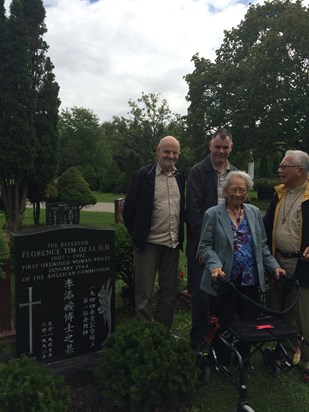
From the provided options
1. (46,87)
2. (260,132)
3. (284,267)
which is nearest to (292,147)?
(260,132)

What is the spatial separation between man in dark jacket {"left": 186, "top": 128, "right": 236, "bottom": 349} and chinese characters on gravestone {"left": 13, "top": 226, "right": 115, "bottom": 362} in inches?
31.8

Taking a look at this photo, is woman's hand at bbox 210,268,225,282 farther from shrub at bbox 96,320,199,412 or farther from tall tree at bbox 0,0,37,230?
tall tree at bbox 0,0,37,230

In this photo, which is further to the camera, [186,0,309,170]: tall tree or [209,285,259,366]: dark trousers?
[186,0,309,170]: tall tree

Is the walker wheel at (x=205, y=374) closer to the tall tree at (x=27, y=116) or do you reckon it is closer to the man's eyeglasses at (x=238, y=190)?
the man's eyeglasses at (x=238, y=190)

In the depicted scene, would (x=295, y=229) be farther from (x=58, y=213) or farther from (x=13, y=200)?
(x=13, y=200)

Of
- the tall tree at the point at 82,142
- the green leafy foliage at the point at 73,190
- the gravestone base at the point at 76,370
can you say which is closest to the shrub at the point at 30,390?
the gravestone base at the point at 76,370

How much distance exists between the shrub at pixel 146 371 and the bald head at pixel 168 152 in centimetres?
156

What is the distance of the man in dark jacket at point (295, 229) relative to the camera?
11.0 feet

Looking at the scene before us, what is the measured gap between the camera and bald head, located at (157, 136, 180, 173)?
141 inches

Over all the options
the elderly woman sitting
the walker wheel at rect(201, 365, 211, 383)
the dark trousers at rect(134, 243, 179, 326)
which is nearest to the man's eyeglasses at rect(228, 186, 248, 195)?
the elderly woman sitting

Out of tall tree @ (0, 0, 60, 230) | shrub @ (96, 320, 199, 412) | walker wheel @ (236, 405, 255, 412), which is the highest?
tall tree @ (0, 0, 60, 230)

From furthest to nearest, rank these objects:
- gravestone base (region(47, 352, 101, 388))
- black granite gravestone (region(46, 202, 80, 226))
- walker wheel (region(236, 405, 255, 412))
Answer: black granite gravestone (region(46, 202, 80, 226))
gravestone base (region(47, 352, 101, 388))
walker wheel (region(236, 405, 255, 412))

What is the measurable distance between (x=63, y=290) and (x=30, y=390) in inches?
39.6

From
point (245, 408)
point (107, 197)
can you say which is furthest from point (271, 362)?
point (107, 197)
